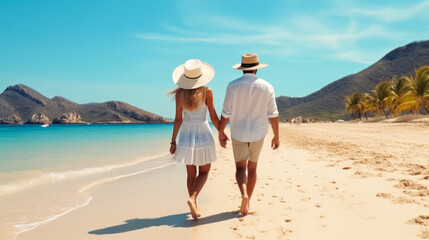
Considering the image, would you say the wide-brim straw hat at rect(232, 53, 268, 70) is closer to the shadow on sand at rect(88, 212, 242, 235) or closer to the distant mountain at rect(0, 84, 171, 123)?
the shadow on sand at rect(88, 212, 242, 235)

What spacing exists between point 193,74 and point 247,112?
0.84 meters

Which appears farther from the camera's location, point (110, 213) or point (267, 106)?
point (110, 213)

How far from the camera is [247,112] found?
3.88 meters

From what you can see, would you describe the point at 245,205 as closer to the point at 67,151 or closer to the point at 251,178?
the point at 251,178

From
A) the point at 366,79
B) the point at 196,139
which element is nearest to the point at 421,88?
the point at 196,139

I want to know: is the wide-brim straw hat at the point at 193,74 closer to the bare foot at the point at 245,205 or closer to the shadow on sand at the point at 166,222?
the bare foot at the point at 245,205

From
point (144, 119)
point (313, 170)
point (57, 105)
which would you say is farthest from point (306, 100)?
point (313, 170)

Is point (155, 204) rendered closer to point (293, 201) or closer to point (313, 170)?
point (293, 201)

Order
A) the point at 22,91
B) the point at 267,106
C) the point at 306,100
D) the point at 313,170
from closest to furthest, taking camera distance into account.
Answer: the point at 267,106
the point at 313,170
the point at 22,91
the point at 306,100

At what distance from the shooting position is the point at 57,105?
4658 inches

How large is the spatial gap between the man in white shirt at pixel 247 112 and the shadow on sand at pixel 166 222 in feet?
0.97

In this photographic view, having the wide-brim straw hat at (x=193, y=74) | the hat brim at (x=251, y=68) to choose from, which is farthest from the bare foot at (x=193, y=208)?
the hat brim at (x=251, y=68)

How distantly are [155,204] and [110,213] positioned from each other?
0.71 metres

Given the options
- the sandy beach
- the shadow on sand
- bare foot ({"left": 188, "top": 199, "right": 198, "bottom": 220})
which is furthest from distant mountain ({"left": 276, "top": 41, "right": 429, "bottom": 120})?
bare foot ({"left": 188, "top": 199, "right": 198, "bottom": 220})
